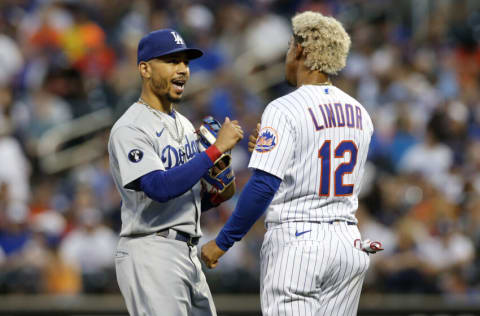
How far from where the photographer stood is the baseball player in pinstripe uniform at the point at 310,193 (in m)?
4.00

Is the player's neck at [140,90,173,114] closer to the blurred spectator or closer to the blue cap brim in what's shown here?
the blue cap brim

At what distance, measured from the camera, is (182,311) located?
4.16 meters

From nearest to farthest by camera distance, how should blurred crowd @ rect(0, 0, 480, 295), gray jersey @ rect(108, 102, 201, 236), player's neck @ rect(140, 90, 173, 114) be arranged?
1. gray jersey @ rect(108, 102, 201, 236)
2. player's neck @ rect(140, 90, 173, 114)
3. blurred crowd @ rect(0, 0, 480, 295)

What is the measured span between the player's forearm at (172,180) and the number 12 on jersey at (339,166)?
0.54 meters

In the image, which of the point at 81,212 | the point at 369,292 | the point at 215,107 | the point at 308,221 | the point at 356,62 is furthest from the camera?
the point at 356,62

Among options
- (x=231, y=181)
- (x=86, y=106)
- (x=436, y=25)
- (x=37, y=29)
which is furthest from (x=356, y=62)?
(x=231, y=181)

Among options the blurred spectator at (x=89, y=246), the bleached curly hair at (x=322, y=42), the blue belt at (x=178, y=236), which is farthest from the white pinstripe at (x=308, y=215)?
the blurred spectator at (x=89, y=246)

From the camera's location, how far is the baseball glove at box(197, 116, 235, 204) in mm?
4363

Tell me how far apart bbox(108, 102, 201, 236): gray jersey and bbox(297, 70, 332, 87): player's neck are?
0.66m

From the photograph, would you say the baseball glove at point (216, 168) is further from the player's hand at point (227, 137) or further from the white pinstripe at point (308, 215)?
the white pinstripe at point (308, 215)

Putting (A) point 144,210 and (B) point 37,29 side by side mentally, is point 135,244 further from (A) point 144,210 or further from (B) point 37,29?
(B) point 37,29

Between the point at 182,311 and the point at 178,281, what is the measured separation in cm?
14

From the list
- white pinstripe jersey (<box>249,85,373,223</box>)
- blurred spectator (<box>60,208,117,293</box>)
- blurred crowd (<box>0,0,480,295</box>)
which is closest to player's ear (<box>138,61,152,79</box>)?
white pinstripe jersey (<box>249,85,373,223</box>)

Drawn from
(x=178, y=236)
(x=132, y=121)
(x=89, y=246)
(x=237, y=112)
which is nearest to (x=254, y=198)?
(x=178, y=236)
